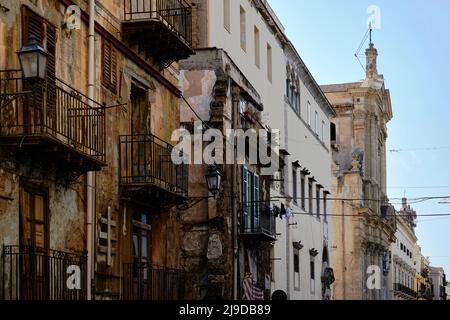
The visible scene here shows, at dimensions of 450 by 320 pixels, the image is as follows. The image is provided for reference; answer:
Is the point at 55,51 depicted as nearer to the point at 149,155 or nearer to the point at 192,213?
the point at 149,155

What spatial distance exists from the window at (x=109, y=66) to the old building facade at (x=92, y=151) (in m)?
0.03

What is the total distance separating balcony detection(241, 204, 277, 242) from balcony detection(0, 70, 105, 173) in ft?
34.7

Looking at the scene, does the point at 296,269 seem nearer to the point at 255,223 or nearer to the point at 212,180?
the point at 255,223

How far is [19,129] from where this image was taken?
1356cm

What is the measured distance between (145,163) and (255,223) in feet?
30.5

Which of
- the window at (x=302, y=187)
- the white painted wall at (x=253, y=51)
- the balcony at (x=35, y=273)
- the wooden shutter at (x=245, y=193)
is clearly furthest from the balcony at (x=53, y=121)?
the window at (x=302, y=187)

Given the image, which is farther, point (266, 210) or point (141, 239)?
point (266, 210)

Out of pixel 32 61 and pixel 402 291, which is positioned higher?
pixel 32 61

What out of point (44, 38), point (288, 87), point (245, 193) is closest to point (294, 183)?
point (288, 87)

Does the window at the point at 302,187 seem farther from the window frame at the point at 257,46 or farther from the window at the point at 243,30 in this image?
the window at the point at 243,30

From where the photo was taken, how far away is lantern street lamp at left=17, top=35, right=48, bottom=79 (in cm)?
A: 1269

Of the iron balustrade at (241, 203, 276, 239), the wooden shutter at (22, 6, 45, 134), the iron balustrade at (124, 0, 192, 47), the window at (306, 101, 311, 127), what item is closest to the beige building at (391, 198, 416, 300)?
the window at (306, 101, 311, 127)

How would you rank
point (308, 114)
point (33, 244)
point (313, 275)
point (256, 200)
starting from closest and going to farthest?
point (33, 244) < point (256, 200) < point (313, 275) < point (308, 114)

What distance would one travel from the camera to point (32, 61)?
41.9 ft
